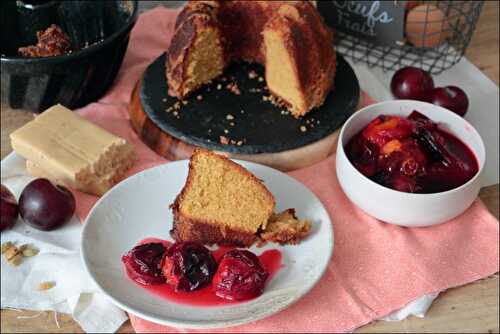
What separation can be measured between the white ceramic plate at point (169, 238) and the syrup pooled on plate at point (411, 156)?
149 millimetres

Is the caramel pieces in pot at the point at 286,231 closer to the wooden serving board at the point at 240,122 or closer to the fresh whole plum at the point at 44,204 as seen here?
the wooden serving board at the point at 240,122

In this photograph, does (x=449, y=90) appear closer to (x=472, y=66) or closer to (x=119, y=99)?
(x=472, y=66)

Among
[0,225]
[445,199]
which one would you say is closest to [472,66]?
[445,199]

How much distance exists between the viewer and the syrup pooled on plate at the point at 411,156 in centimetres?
134

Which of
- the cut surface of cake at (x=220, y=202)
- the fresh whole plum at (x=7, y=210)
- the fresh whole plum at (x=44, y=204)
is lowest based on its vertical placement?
the fresh whole plum at (x=7, y=210)

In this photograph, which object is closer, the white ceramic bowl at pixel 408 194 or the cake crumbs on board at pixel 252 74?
the white ceramic bowl at pixel 408 194

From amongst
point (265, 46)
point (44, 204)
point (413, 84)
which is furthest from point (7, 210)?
point (413, 84)

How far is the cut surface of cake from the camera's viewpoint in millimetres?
1264

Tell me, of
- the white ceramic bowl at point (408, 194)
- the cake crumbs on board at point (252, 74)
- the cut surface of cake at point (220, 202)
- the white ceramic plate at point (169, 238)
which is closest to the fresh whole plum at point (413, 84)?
the white ceramic bowl at point (408, 194)

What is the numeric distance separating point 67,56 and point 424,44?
103 cm

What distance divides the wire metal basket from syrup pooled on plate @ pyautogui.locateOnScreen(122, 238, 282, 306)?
0.94 metres

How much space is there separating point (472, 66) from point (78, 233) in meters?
1.24

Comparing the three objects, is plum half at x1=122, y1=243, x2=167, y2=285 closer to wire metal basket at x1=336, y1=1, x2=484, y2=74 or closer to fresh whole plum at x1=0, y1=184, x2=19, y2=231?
fresh whole plum at x1=0, y1=184, x2=19, y2=231

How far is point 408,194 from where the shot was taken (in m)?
1.29
